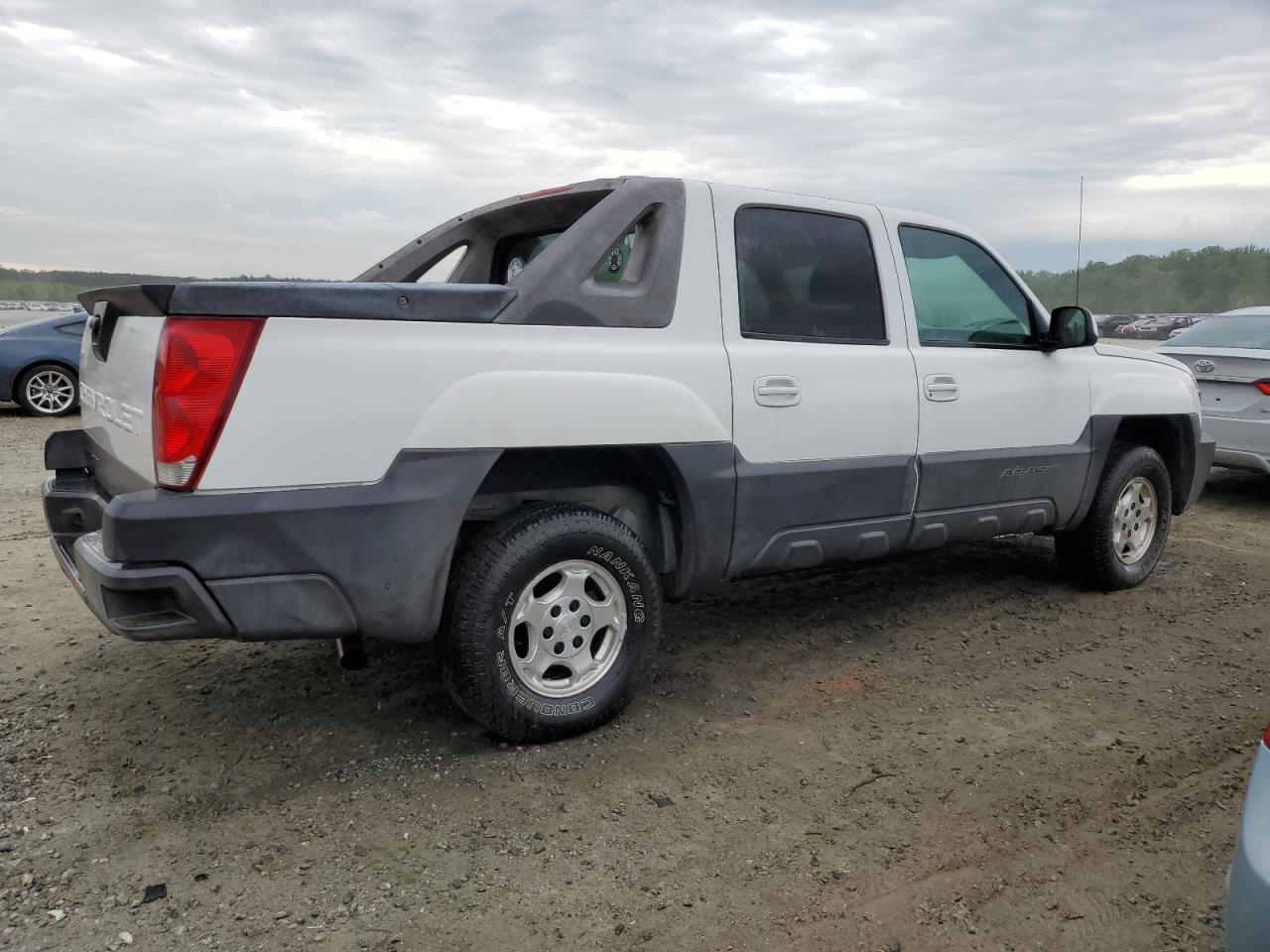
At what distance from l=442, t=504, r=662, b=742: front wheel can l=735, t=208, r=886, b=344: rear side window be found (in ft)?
3.43

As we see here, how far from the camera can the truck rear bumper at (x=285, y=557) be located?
269 cm

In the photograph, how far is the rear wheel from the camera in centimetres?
1214

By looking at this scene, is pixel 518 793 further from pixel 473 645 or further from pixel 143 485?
pixel 143 485

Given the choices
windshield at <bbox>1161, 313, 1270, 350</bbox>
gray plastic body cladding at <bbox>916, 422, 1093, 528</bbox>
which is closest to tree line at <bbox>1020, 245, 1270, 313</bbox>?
windshield at <bbox>1161, 313, 1270, 350</bbox>

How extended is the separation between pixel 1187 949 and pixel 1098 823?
565 mm

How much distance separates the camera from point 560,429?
10.5ft

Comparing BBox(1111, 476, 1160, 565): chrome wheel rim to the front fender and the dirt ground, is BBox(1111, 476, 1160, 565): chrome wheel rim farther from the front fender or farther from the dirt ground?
the dirt ground

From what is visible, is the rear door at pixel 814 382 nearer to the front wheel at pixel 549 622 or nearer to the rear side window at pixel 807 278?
the rear side window at pixel 807 278

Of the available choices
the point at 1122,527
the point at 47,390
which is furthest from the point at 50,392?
the point at 1122,527

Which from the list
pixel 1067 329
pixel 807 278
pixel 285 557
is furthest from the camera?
pixel 1067 329

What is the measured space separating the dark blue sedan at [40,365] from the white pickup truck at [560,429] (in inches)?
375

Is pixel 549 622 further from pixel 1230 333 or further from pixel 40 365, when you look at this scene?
pixel 40 365

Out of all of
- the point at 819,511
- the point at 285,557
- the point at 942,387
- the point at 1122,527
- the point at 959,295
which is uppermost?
the point at 959,295

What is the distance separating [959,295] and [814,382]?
121 centimetres
